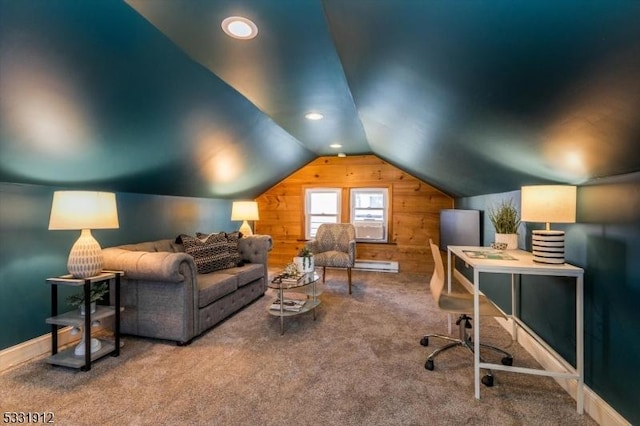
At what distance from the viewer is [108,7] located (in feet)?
4.50

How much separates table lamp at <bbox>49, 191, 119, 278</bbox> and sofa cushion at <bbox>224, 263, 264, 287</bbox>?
1315mm

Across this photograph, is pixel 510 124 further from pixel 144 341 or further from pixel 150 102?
pixel 144 341

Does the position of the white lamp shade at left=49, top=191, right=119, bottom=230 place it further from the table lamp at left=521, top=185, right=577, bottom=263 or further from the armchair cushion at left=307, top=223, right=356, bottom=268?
the table lamp at left=521, top=185, right=577, bottom=263

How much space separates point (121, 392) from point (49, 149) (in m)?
1.71

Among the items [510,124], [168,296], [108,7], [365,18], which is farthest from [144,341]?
[510,124]

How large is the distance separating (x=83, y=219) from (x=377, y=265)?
4.50 meters

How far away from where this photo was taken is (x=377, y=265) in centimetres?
562

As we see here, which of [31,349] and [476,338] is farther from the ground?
[476,338]

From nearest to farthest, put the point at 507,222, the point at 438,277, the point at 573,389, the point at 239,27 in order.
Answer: the point at 239,27 → the point at 573,389 → the point at 438,277 → the point at 507,222

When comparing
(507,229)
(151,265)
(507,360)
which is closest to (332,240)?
(507,229)

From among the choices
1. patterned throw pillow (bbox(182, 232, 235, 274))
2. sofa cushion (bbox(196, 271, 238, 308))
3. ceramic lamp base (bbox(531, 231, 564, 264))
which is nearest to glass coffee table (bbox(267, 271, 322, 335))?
sofa cushion (bbox(196, 271, 238, 308))

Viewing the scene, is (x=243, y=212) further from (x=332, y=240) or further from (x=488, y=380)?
(x=488, y=380)

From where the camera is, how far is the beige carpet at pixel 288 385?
5.76 ft

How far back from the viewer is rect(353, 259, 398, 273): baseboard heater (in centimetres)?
555
